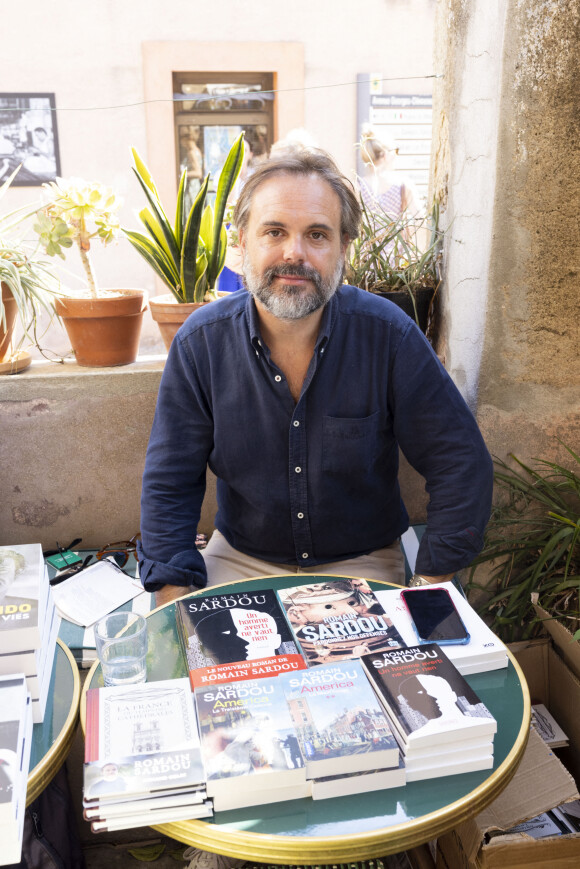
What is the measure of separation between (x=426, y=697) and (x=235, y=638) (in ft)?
1.31

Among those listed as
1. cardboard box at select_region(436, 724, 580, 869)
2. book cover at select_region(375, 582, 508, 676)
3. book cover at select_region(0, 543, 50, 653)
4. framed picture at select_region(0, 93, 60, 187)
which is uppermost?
framed picture at select_region(0, 93, 60, 187)

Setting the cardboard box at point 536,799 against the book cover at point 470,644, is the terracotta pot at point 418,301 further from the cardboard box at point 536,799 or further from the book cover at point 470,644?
the book cover at point 470,644

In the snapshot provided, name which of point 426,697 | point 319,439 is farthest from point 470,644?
point 319,439

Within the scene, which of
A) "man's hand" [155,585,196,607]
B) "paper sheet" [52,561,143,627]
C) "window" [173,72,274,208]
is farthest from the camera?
"window" [173,72,274,208]

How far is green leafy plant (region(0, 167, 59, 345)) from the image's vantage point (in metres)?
2.32

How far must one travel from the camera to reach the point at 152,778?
3.41ft

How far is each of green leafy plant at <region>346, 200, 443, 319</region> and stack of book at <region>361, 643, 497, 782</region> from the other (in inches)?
63.4

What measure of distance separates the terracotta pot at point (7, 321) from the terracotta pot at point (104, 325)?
0.14 meters

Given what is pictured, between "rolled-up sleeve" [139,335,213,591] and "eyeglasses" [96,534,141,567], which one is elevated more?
"rolled-up sleeve" [139,335,213,591]

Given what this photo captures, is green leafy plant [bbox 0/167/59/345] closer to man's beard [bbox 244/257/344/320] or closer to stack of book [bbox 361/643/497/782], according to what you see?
man's beard [bbox 244/257/344/320]

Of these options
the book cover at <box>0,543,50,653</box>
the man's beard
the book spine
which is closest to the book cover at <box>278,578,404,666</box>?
the book spine

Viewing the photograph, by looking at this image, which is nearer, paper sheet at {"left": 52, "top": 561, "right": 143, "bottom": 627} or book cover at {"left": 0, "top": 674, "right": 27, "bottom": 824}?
book cover at {"left": 0, "top": 674, "right": 27, "bottom": 824}

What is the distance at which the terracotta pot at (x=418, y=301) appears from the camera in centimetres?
254

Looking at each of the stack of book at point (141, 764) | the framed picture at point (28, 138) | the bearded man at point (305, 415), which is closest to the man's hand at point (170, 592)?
the bearded man at point (305, 415)
